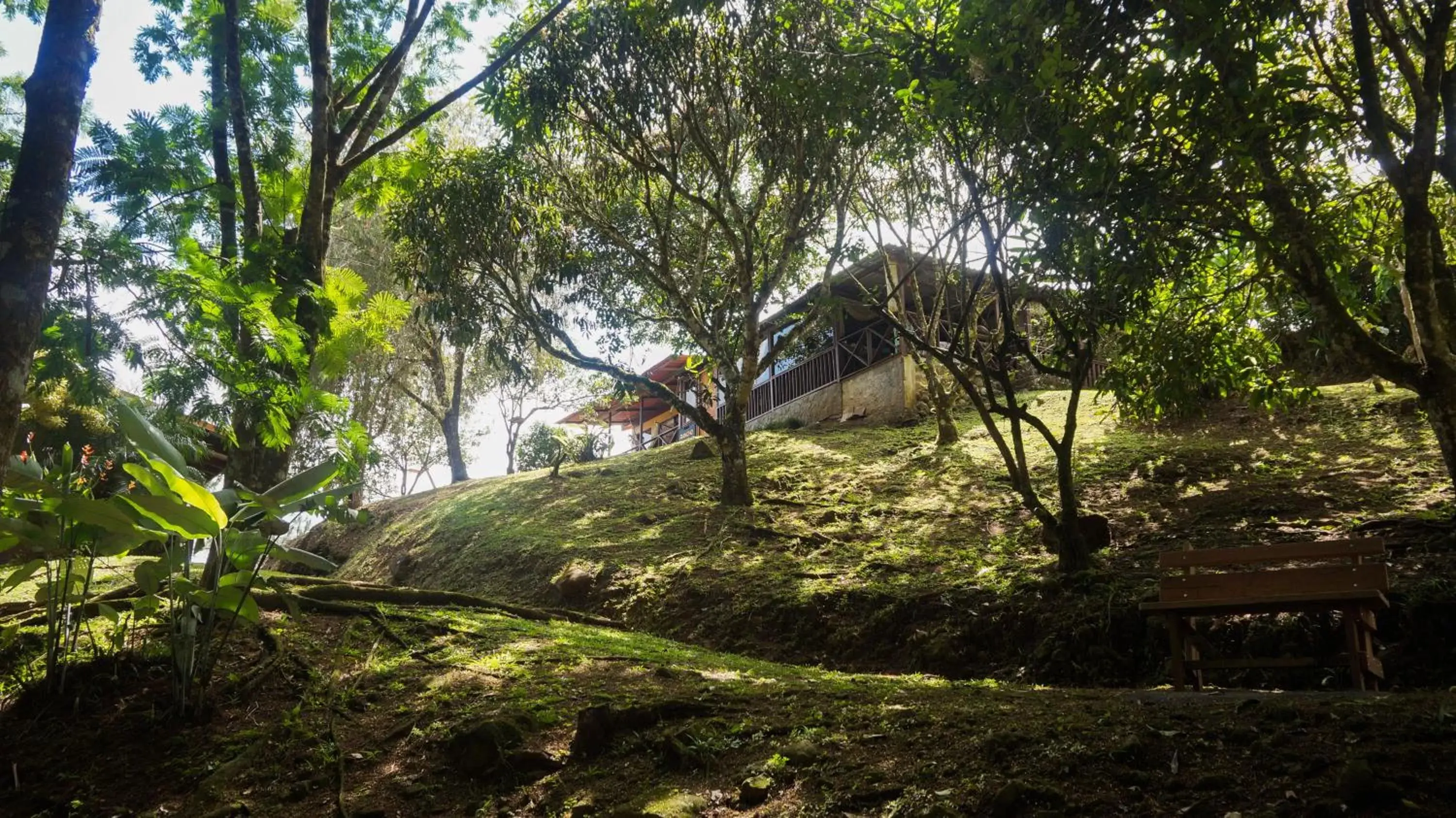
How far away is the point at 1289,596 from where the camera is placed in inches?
205

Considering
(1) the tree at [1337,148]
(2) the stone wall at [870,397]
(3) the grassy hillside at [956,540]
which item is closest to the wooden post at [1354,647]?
(3) the grassy hillside at [956,540]

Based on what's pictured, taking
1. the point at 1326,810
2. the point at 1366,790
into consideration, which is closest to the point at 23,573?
the point at 1326,810

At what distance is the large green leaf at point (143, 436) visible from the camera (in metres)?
4.20

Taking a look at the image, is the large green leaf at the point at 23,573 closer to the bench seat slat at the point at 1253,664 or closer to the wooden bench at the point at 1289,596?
the wooden bench at the point at 1289,596

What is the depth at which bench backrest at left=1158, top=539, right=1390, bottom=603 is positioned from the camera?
5.12 meters

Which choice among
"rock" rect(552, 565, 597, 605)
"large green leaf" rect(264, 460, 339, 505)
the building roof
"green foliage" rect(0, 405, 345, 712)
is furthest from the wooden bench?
the building roof

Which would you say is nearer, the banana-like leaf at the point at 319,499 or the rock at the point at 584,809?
the rock at the point at 584,809

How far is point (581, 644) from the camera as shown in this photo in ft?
23.0

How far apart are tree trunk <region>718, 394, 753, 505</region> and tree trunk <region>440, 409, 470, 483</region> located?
13514 mm

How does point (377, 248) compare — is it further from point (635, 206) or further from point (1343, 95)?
point (1343, 95)

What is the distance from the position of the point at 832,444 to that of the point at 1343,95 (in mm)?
10548

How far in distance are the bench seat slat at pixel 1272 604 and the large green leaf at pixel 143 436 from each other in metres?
5.46

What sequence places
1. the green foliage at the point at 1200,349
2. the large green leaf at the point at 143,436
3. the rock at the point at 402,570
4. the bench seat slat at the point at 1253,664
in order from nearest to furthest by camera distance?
the large green leaf at the point at 143,436, the bench seat slat at the point at 1253,664, the green foliage at the point at 1200,349, the rock at the point at 402,570

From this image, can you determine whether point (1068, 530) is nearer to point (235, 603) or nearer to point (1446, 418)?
point (1446, 418)
